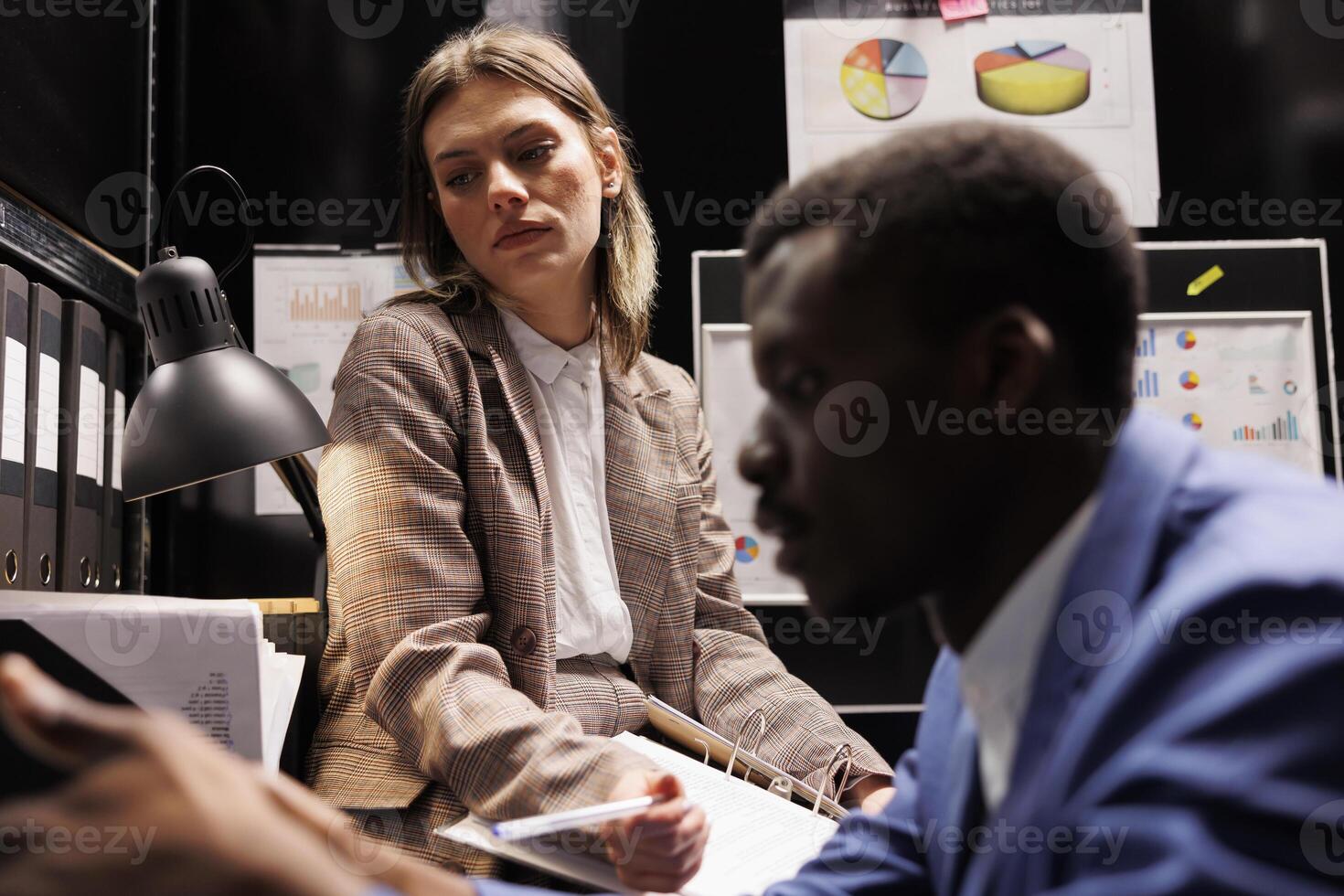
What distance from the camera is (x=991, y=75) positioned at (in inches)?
87.0

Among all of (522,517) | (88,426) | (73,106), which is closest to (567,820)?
(522,517)

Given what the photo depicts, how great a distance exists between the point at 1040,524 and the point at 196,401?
954 mm

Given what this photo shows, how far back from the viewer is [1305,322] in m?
2.22

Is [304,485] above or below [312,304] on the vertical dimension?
below

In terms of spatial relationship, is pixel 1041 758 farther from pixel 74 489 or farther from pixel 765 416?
pixel 74 489

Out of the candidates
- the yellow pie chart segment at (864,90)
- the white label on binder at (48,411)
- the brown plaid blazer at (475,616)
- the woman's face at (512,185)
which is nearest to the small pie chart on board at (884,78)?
the yellow pie chart segment at (864,90)

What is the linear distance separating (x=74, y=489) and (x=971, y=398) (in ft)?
4.41

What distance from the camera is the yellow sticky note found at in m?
2.22

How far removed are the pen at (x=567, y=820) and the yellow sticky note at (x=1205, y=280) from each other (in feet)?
5.86

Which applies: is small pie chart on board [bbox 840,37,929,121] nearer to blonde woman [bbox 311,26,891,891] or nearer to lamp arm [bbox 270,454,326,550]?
blonde woman [bbox 311,26,891,891]

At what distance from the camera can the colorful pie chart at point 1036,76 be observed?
2.21 m

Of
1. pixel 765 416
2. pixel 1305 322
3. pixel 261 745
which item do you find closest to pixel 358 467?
pixel 261 745

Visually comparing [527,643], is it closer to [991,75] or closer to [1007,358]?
[1007,358]

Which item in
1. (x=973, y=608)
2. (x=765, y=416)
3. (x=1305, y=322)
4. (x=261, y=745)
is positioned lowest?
(x=261, y=745)
